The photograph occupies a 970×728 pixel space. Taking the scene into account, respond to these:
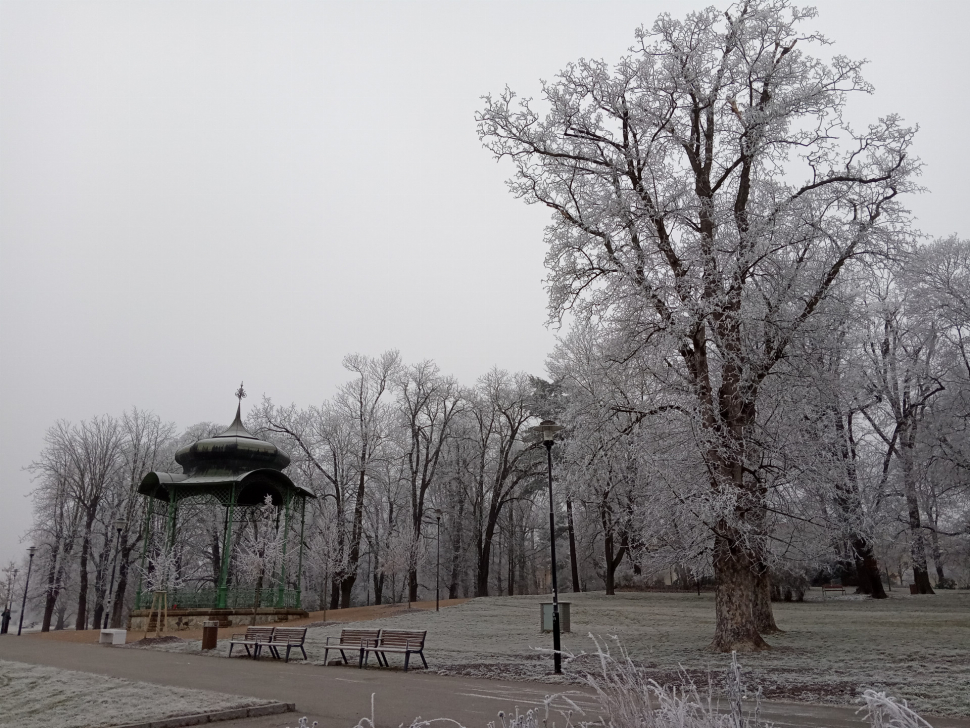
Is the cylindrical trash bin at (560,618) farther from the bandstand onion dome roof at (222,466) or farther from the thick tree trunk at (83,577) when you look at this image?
the thick tree trunk at (83,577)

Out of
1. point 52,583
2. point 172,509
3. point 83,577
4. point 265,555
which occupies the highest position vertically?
point 172,509

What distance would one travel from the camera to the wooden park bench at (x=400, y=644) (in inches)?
567

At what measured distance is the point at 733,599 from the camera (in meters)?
15.4

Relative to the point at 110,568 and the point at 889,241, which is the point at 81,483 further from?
the point at 889,241

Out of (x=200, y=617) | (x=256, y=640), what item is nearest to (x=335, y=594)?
(x=200, y=617)

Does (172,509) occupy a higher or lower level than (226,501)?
lower

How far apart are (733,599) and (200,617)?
21220mm

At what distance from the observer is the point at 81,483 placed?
41.6 m

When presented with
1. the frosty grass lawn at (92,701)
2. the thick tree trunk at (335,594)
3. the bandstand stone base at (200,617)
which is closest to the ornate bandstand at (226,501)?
the bandstand stone base at (200,617)

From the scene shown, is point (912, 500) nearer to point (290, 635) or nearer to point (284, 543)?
point (290, 635)

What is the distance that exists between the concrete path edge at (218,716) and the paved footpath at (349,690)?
214 mm

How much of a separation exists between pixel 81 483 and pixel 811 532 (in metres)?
38.2

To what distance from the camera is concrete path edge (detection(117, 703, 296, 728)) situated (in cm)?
840

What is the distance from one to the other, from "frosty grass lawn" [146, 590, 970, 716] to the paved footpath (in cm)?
82
